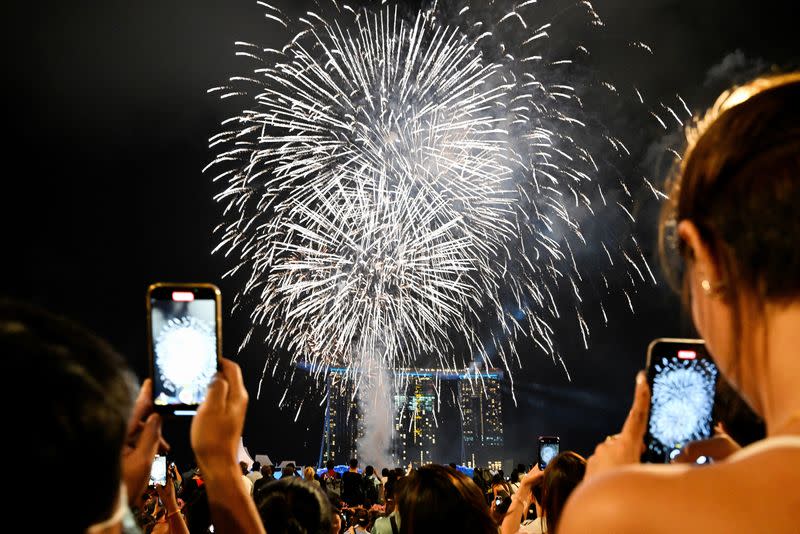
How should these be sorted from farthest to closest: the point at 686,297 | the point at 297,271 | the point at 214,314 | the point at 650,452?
1. the point at 297,271
2. the point at 214,314
3. the point at 650,452
4. the point at 686,297

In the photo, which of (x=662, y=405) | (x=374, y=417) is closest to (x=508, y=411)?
(x=374, y=417)

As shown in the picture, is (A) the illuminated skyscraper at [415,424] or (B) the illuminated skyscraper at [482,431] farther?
(B) the illuminated skyscraper at [482,431]

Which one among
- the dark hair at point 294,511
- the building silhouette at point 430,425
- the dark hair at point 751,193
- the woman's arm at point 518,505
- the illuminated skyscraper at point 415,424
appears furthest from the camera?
the illuminated skyscraper at point 415,424

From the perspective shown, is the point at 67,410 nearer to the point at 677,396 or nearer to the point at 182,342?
the point at 182,342

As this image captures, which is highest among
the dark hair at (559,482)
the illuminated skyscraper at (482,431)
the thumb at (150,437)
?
the thumb at (150,437)

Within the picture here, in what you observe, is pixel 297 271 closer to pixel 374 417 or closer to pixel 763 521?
pixel 763 521

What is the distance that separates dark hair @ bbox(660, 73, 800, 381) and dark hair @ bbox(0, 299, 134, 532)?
1001 millimetres

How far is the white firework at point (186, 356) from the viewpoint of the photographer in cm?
253

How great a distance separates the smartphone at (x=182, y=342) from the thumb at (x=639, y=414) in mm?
1382

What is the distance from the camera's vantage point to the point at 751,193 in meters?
1.12

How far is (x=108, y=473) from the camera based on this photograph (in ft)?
3.31

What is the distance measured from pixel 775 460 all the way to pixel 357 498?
12.0m

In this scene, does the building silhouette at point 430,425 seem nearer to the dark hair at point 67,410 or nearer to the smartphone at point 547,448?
the smartphone at point 547,448

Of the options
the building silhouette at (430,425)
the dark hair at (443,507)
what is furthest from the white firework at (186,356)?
the building silhouette at (430,425)
